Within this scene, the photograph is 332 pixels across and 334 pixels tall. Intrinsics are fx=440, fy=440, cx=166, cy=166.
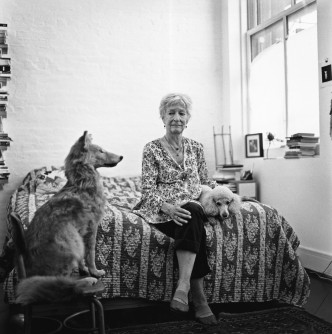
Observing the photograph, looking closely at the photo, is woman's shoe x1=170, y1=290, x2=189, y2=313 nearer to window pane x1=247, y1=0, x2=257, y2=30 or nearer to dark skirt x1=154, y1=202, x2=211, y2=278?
dark skirt x1=154, y1=202, x2=211, y2=278

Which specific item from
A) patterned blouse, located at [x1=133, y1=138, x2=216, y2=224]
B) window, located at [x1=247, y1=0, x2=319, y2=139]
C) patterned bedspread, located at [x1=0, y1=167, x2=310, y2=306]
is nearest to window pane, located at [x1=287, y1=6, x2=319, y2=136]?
window, located at [x1=247, y1=0, x2=319, y2=139]

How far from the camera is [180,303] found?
223cm

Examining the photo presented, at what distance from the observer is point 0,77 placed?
4340 mm

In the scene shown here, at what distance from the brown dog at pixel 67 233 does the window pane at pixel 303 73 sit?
248 cm

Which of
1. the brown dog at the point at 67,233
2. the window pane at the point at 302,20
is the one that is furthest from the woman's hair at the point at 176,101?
the window pane at the point at 302,20

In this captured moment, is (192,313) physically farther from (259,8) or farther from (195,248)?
(259,8)

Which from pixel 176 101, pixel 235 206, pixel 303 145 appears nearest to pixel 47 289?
pixel 235 206

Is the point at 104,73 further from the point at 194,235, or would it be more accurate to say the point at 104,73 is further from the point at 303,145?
the point at 194,235

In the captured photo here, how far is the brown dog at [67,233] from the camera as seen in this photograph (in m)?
1.58

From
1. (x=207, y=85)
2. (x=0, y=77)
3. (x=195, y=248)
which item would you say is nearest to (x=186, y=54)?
(x=207, y=85)

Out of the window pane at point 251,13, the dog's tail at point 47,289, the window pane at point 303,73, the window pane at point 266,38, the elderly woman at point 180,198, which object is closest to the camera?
the dog's tail at point 47,289

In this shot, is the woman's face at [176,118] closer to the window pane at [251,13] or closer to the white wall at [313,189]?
the white wall at [313,189]

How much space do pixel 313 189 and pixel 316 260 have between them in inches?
22.2

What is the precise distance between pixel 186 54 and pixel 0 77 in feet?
6.75
